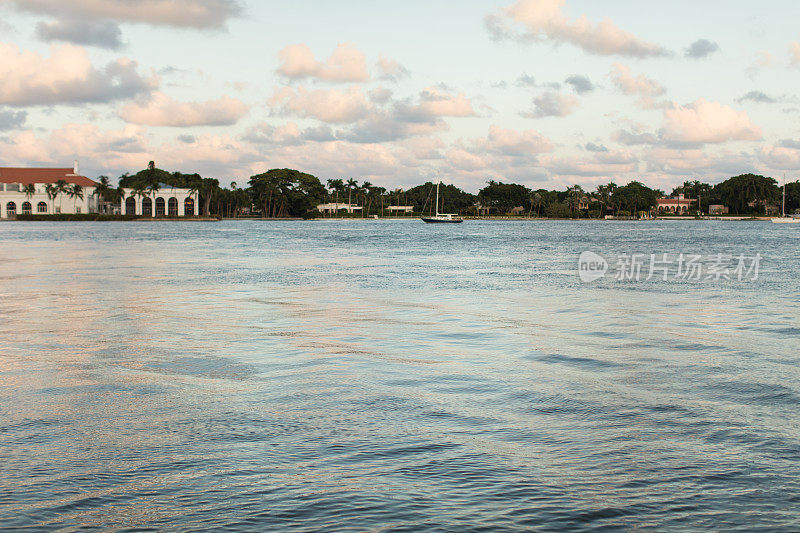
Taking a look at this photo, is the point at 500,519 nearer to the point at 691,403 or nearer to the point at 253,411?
the point at 253,411

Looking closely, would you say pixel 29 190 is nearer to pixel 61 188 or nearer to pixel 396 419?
pixel 61 188

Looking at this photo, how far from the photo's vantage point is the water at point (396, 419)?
6359 mm

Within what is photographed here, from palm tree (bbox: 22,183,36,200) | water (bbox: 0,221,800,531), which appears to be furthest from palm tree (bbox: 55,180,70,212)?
water (bbox: 0,221,800,531)

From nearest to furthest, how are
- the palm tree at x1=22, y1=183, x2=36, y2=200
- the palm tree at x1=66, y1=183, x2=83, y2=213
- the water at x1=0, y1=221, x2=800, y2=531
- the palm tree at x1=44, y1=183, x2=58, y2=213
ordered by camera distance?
the water at x1=0, y1=221, x2=800, y2=531 → the palm tree at x1=22, y1=183, x2=36, y2=200 → the palm tree at x1=44, y1=183, x2=58, y2=213 → the palm tree at x1=66, y1=183, x2=83, y2=213

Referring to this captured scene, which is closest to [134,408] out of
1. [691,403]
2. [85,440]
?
[85,440]

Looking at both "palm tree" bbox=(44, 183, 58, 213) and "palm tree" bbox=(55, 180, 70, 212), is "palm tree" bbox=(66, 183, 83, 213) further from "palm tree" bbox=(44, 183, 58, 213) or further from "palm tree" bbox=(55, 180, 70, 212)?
"palm tree" bbox=(44, 183, 58, 213)

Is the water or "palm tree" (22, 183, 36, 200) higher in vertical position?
"palm tree" (22, 183, 36, 200)

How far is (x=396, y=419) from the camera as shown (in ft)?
30.0

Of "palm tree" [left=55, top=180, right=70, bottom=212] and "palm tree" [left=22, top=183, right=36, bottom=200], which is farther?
"palm tree" [left=55, top=180, right=70, bottom=212]

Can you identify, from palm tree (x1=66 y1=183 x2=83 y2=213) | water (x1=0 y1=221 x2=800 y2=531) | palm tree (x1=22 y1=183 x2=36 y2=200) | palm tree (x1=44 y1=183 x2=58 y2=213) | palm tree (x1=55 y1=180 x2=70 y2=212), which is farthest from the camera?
palm tree (x1=66 y1=183 x2=83 y2=213)

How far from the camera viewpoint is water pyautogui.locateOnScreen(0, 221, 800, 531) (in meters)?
6.36

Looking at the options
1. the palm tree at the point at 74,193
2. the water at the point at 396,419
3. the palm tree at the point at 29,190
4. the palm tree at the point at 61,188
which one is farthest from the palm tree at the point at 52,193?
the water at the point at 396,419

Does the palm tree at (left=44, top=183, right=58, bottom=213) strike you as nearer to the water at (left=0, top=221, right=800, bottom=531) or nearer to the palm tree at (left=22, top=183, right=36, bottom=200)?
the palm tree at (left=22, top=183, right=36, bottom=200)

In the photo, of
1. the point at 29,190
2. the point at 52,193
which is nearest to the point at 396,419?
the point at 52,193
